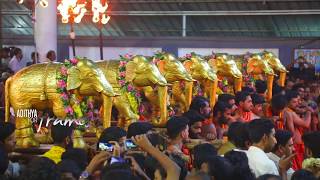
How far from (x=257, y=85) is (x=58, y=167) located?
6.49 meters

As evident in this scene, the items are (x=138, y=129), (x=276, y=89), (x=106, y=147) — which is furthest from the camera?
(x=276, y=89)

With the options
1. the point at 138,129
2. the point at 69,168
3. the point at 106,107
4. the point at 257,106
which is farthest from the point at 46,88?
the point at 69,168

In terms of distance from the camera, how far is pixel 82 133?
714 cm

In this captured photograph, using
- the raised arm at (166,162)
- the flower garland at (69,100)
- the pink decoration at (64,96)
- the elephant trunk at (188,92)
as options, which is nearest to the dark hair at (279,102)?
the elephant trunk at (188,92)

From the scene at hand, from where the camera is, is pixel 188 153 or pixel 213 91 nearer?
pixel 188 153

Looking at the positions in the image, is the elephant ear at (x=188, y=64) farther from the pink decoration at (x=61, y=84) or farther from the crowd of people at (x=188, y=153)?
the pink decoration at (x=61, y=84)

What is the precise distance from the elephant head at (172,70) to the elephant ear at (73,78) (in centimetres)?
149

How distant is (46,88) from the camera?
24.0 feet

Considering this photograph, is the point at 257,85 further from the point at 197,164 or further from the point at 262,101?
the point at 197,164

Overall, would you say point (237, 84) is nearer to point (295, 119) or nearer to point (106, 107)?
point (295, 119)

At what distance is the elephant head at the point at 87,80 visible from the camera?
720cm

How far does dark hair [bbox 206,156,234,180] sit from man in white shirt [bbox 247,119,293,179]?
21.2 inches

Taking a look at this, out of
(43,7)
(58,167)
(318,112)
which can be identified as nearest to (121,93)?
(318,112)

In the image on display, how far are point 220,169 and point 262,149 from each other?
2.71ft
